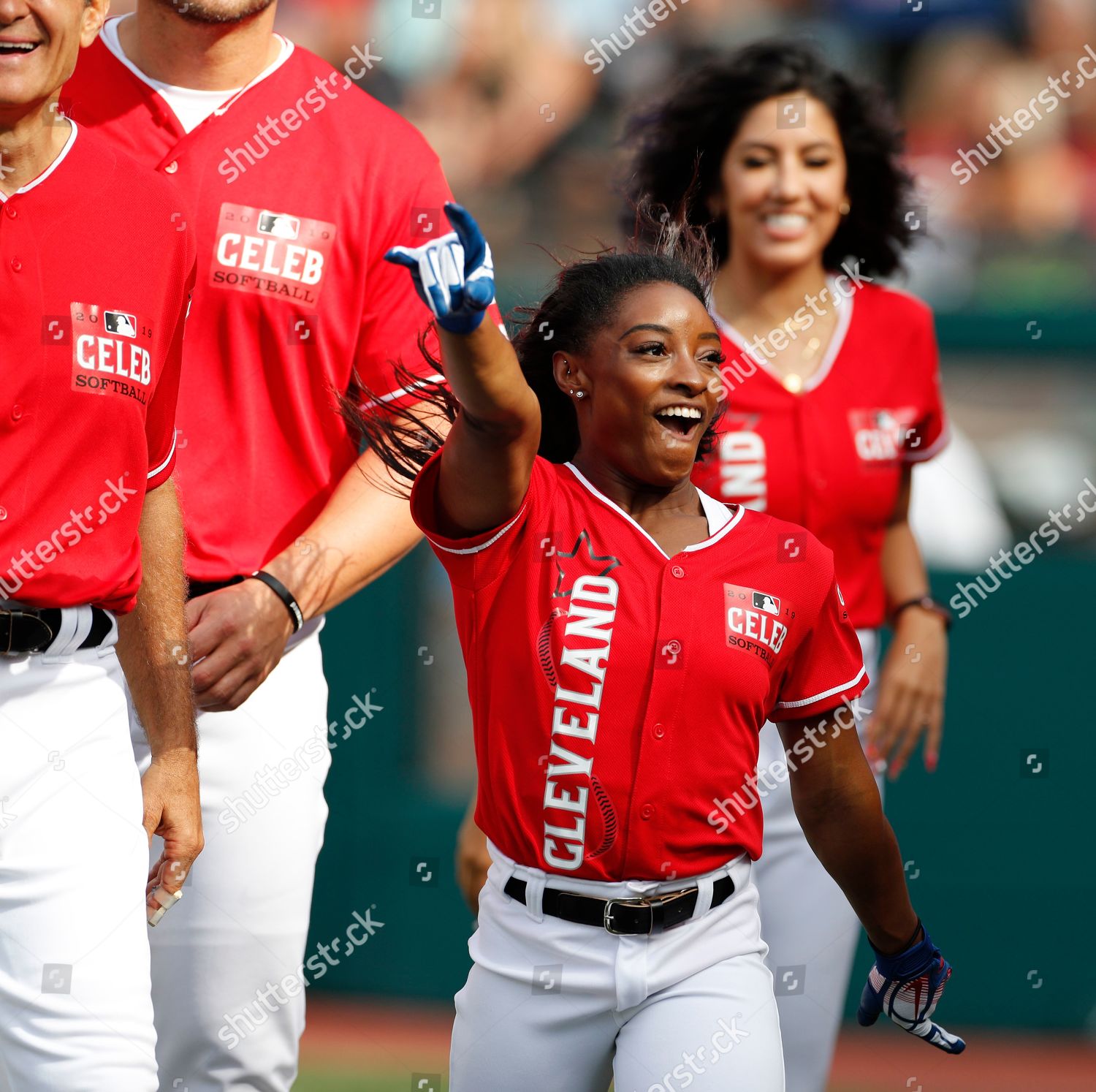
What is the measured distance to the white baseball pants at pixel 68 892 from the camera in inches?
94.5

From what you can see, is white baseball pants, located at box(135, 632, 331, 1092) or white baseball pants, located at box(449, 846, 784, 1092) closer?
white baseball pants, located at box(449, 846, 784, 1092)

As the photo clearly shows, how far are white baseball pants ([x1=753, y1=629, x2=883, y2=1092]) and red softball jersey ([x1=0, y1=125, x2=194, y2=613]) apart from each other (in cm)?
161

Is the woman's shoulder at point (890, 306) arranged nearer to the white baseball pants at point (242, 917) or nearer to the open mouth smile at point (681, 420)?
the open mouth smile at point (681, 420)

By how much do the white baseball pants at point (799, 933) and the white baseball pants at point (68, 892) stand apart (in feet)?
5.14

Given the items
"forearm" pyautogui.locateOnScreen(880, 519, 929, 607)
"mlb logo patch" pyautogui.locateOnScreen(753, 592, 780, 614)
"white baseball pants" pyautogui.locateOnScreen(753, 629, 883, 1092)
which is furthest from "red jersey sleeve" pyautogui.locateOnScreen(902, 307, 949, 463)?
"mlb logo patch" pyautogui.locateOnScreen(753, 592, 780, 614)

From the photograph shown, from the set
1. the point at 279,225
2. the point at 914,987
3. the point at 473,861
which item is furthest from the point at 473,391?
the point at 473,861

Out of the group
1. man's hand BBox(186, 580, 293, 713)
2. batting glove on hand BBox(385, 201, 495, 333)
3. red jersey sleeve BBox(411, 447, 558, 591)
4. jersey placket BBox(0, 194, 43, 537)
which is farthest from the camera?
man's hand BBox(186, 580, 293, 713)

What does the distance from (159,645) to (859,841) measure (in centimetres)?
123

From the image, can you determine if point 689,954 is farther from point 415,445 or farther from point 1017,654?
point 1017,654

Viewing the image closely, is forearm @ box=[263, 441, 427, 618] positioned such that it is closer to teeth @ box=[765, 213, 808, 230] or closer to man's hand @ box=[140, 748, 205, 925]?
man's hand @ box=[140, 748, 205, 925]

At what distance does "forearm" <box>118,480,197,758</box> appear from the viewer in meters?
2.87

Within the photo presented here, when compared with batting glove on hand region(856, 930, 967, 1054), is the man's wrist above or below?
above

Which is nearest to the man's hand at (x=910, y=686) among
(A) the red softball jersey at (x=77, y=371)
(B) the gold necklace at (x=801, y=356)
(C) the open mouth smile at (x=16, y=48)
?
(B) the gold necklace at (x=801, y=356)

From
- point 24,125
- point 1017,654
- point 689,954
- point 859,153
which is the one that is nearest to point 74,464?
point 24,125
